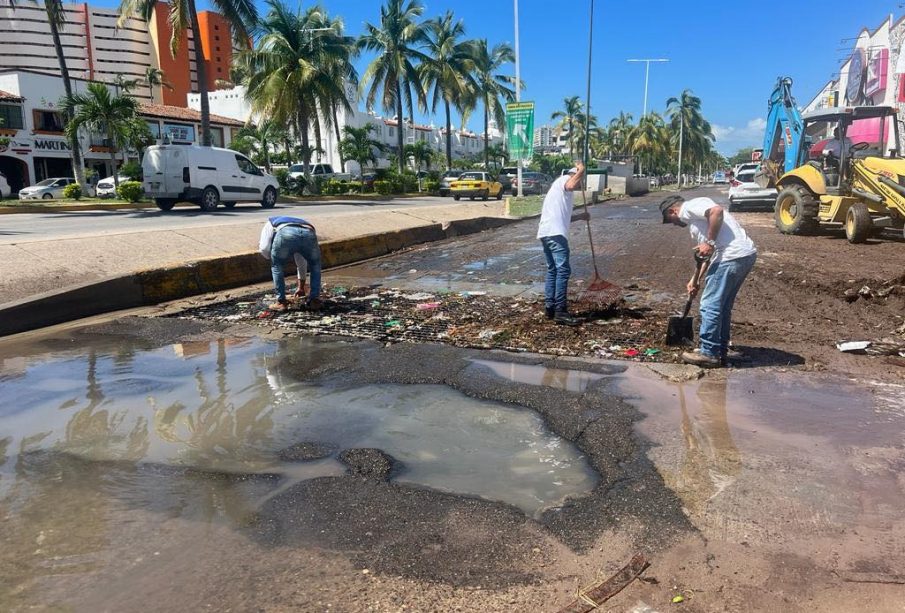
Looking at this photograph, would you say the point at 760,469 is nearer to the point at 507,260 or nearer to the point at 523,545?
the point at 523,545

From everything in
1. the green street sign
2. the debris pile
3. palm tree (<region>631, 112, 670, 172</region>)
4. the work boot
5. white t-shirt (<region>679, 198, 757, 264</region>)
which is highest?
palm tree (<region>631, 112, 670, 172</region>)

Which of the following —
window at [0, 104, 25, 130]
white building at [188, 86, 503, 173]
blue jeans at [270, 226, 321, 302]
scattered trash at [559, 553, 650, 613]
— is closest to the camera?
scattered trash at [559, 553, 650, 613]

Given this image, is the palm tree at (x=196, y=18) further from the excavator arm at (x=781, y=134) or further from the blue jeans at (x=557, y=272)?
the blue jeans at (x=557, y=272)

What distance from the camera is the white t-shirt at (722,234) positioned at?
16.9ft

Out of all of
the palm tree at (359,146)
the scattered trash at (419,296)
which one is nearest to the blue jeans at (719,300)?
the scattered trash at (419,296)

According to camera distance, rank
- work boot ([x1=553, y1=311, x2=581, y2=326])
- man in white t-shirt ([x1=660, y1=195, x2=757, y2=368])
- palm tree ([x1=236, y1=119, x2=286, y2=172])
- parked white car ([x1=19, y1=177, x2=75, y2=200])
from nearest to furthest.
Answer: man in white t-shirt ([x1=660, y1=195, x2=757, y2=368]) → work boot ([x1=553, y1=311, x2=581, y2=326]) → parked white car ([x1=19, y1=177, x2=75, y2=200]) → palm tree ([x1=236, y1=119, x2=286, y2=172])

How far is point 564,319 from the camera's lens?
6.60 meters

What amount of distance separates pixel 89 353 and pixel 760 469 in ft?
18.0

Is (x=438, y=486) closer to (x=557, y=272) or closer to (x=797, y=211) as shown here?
(x=557, y=272)

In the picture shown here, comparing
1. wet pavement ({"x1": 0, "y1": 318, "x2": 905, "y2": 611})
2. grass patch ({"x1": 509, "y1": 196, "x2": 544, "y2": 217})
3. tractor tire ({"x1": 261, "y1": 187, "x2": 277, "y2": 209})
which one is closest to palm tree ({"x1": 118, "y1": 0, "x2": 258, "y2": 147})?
tractor tire ({"x1": 261, "y1": 187, "x2": 277, "y2": 209})

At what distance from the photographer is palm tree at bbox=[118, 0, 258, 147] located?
24.0 metres

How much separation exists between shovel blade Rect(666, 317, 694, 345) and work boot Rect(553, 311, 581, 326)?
105 cm

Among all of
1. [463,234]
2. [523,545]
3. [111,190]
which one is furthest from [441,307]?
[111,190]

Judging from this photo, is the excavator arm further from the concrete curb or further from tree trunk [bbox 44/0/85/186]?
tree trunk [bbox 44/0/85/186]
